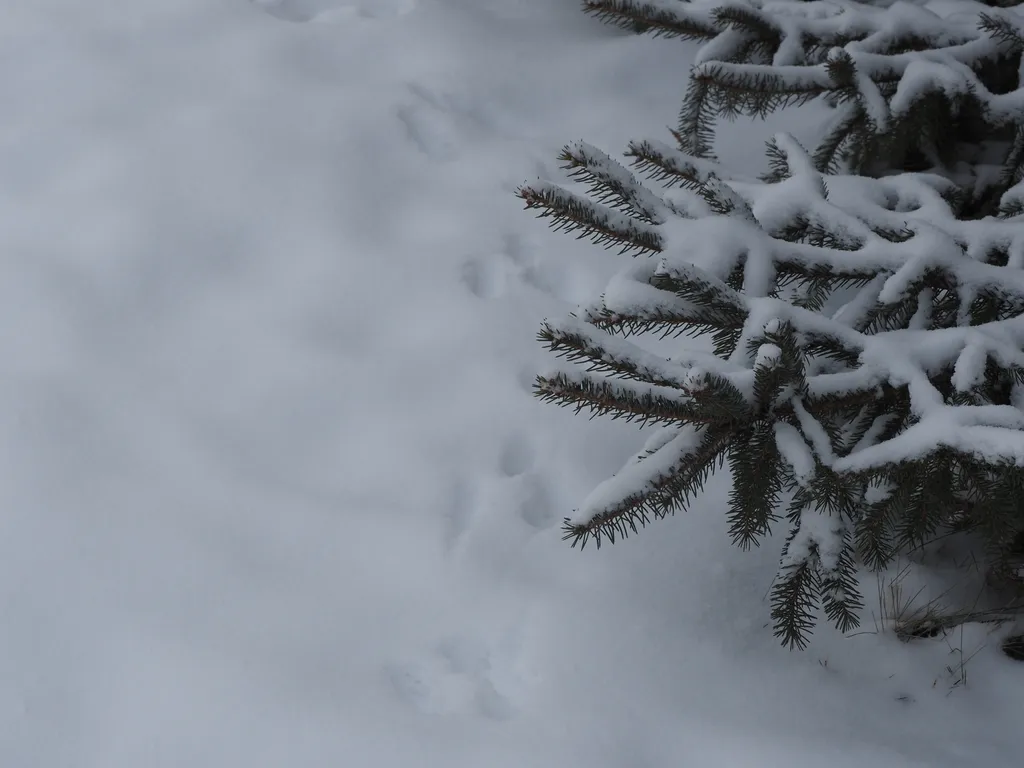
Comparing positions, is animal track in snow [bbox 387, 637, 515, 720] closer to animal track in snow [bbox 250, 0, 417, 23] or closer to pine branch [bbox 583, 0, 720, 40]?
pine branch [bbox 583, 0, 720, 40]

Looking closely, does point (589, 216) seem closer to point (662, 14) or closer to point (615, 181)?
point (615, 181)

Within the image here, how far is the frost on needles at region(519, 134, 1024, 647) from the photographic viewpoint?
1169 millimetres

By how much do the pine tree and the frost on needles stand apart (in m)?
0.40

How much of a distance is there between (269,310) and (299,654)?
3.43 feet

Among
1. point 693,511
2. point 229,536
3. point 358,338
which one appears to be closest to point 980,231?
point 693,511

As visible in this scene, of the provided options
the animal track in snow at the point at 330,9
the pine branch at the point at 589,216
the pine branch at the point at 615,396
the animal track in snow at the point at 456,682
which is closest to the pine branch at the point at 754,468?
the pine branch at the point at 615,396

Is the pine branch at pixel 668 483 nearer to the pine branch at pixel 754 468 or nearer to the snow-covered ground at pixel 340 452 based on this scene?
the pine branch at pixel 754 468

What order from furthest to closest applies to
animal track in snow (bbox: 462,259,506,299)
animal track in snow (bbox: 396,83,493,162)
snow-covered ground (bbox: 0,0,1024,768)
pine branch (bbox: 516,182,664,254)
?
1. animal track in snow (bbox: 396,83,493,162)
2. animal track in snow (bbox: 462,259,506,299)
3. snow-covered ground (bbox: 0,0,1024,768)
4. pine branch (bbox: 516,182,664,254)

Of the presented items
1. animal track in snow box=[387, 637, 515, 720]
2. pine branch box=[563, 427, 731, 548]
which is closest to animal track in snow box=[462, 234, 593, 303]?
animal track in snow box=[387, 637, 515, 720]

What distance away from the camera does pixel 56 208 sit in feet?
8.25

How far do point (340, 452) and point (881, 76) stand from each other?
1532 millimetres

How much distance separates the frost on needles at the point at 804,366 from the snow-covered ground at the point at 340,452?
30 centimetres

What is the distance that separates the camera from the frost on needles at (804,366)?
1.17 meters

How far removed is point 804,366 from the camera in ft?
4.13
